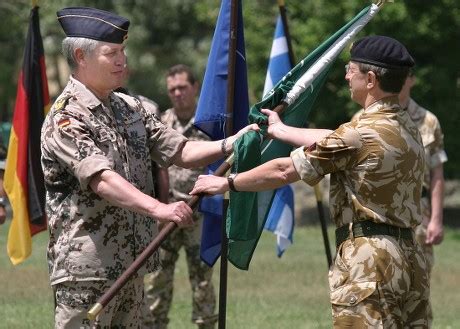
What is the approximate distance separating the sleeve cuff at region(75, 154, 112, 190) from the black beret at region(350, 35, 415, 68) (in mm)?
1390

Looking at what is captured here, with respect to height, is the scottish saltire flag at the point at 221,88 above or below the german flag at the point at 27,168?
above

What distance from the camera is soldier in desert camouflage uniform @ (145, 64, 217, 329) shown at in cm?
1045

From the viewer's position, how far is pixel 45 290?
13438mm

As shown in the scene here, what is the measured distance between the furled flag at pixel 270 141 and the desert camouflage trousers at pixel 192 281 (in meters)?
3.00

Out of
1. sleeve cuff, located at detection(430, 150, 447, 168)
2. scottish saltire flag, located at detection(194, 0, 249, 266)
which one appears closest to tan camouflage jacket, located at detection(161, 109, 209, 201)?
sleeve cuff, located at detection(430, 150, 447, 168)

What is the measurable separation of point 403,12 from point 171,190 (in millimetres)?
11835

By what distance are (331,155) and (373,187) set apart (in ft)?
0.87

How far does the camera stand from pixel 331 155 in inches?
233

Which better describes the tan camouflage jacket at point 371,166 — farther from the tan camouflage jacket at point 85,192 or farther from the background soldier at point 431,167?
the background soldier at point 431,167

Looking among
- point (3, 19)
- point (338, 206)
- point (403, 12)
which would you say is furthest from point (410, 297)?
point (3, 19)

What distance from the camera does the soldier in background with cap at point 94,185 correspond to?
6109 mm

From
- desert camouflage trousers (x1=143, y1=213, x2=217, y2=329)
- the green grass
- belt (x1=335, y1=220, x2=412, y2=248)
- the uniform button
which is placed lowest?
the green grass

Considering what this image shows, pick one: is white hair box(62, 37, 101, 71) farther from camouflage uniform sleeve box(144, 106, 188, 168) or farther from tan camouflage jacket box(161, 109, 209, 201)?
tan camouflage jacket box(161, 109, 209, 201)

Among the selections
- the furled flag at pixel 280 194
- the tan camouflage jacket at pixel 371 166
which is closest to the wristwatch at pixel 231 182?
the tan camouflage jacket at pixel 371 166
